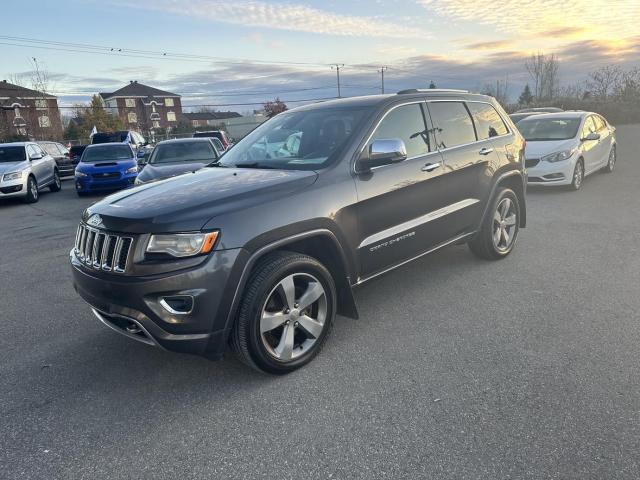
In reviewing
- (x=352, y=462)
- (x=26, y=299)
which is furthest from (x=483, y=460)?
(x=26, y=299)

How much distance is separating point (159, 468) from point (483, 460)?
1.66 metres

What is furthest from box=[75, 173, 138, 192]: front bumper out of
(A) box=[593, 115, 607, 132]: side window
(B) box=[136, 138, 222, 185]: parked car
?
(A) box=[593, 115, 607, 132]: side window

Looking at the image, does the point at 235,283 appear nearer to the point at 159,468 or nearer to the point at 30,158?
the point at 159,468

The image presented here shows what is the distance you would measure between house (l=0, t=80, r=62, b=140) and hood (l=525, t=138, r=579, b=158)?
4864 centimetres

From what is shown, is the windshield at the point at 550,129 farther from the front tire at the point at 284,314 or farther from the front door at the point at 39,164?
the front door at the point at 39,164

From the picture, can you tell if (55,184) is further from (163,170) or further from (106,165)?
(163,170)

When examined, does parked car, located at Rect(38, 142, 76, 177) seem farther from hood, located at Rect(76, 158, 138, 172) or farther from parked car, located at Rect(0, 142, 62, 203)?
hood, located at Rect(76, 158, 138, 172)

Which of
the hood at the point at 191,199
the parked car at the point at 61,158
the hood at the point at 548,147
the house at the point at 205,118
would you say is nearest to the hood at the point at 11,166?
the parked car at the point at 61,158

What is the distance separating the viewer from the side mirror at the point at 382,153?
3.56 m

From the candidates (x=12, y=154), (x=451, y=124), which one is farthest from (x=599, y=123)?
(x=12, y=154)

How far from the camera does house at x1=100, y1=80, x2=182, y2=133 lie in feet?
254

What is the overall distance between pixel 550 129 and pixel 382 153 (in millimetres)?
8826

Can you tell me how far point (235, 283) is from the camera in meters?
2.92

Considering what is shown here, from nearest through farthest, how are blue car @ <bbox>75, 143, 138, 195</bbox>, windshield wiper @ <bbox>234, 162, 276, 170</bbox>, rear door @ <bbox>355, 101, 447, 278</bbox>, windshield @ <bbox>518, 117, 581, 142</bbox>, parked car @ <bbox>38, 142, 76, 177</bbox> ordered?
1. rear door @ <bbox>355, 101, 447, 278</bbox>
2. windshield wiper @ <bbox>234, 162, 276, 170</bbox>
3. windshield @ <bbox>518, 117, 581, 142</bbox>
4. blue car @ <bbox>75, 143, 138, 195</bbox>
5. parked car @ <bbox>38, 142, 76, 177</bbox>
